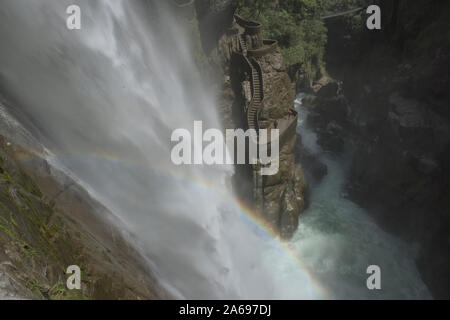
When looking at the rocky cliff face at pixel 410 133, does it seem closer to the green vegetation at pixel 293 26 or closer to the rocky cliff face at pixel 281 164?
the green vegetation at pixel 293 26

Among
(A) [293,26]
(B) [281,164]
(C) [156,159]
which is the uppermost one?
(A) [293,26]

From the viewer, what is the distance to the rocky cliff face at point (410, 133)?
16484 millimetres

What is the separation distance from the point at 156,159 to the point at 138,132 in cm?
156

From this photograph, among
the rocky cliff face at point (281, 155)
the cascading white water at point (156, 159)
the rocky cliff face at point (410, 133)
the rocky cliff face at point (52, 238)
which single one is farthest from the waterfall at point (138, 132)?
the rocky cliff face at point (410, 133)

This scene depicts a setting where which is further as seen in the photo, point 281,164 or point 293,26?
point 293,26

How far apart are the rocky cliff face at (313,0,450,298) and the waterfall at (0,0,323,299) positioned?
757cm

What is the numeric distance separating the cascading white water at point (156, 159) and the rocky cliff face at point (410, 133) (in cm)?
152

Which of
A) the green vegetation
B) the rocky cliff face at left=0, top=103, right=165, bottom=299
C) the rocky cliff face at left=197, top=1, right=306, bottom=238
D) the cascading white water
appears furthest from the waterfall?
the green vegetation

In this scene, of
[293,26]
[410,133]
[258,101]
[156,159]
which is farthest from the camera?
[293,26]

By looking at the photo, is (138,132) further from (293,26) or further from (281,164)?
(293,26)

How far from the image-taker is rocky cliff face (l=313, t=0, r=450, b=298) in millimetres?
16484

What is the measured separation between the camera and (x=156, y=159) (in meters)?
13.3

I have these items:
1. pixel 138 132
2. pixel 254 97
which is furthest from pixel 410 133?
pixel 138 132

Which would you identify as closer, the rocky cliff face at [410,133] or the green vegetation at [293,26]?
the rocky cliff face at [410,133]
